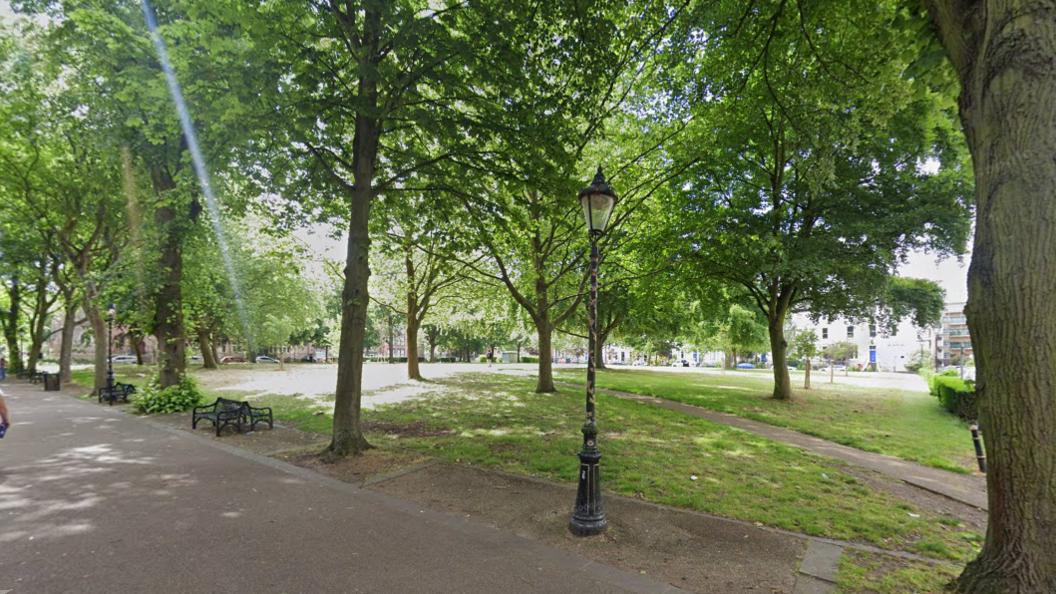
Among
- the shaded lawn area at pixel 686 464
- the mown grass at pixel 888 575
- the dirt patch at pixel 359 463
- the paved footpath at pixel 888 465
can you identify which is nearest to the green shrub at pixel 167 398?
the shaded lawn area at pixel 686 464

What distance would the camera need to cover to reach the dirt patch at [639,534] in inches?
161

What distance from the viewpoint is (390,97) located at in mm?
7645

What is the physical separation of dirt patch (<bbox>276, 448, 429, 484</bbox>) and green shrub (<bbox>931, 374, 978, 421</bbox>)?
17.1 metres

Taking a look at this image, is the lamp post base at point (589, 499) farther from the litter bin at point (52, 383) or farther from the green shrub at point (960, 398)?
the litter bin at point (52, 383)

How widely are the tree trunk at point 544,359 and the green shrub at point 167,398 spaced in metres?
11.6

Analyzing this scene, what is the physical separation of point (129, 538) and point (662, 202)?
53.4 feet

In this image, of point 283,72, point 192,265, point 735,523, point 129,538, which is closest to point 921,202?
point 735,523

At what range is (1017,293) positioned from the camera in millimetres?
3191

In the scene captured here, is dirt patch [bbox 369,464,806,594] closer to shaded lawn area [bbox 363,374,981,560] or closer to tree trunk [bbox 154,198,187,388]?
shaded lawn area [bbox 363,374,981,560]

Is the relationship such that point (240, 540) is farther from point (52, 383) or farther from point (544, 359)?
point (52, 383)

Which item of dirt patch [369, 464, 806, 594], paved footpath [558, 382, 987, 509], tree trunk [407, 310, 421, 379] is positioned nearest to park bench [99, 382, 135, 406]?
tree trunk [407, 310, 421, 379]

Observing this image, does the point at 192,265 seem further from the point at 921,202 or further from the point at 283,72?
the point at 921,202

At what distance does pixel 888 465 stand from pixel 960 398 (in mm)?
10620

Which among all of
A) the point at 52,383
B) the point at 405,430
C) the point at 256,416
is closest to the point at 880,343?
the point at 405,430
